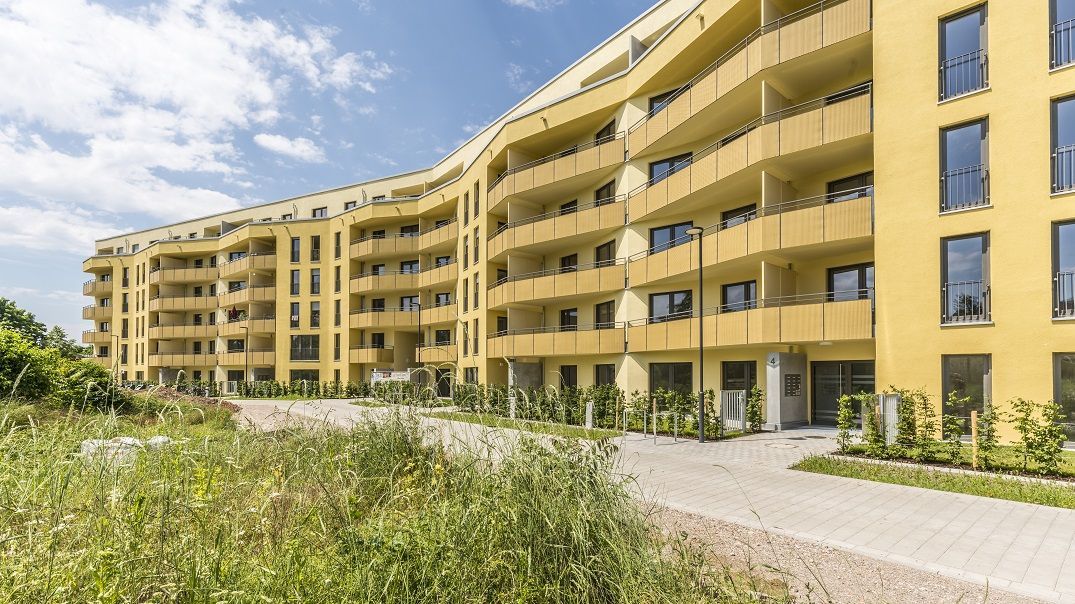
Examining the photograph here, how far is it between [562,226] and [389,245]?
66.0ft

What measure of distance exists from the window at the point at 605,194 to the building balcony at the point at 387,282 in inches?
759

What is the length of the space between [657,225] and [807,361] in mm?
8502

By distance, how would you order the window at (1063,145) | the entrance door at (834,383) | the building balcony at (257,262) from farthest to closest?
1. the building balcony at (257,262)
2. the entrance door at (834,383)
3. the window at (1063,145)

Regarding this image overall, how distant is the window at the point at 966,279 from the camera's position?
14180 millimetres

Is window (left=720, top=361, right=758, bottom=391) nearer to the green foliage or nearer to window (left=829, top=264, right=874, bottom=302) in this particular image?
the green foliage

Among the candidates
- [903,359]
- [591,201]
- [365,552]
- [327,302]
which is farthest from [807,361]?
[327,302]

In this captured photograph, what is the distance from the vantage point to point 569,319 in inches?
1115

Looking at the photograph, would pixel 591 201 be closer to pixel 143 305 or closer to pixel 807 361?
pixel 807 361

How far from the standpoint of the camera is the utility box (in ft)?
58.9

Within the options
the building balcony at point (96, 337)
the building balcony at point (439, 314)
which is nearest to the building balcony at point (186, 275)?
the building balcony at point (96, 337)

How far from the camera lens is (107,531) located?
3.64 m

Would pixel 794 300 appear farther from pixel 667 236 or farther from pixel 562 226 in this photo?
pixel 562 226

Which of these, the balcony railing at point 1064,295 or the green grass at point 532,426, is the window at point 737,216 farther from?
the green grass at point 532,426

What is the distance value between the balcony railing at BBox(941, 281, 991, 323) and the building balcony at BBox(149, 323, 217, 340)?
56.8m
